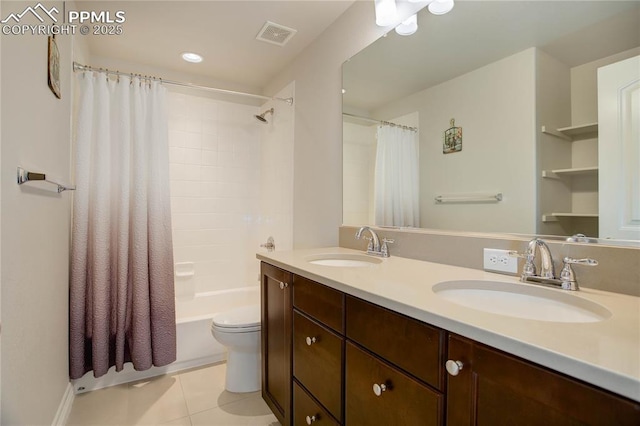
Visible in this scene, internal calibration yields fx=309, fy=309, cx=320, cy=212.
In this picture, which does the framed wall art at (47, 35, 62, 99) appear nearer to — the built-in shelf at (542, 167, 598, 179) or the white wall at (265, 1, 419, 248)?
the white wall at (265, 1, 419, 248)

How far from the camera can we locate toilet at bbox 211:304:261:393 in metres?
1.90

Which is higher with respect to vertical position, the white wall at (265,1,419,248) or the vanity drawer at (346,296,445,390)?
the white wall at (265,1,419,248)

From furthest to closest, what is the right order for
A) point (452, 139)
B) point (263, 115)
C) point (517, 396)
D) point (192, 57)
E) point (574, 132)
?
point (263, 115) < point (192, 57) < point (452, 139) < point (574, 132) < point (517, 396)

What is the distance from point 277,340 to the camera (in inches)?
60.8

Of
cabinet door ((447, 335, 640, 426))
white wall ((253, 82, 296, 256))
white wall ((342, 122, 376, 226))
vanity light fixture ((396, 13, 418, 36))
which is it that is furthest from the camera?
white wall ((253, 82, 296, 256))

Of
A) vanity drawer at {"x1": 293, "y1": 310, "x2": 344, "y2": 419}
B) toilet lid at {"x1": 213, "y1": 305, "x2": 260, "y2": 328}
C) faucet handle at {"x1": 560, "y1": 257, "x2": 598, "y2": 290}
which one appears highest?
faucet handle at {"x1": 560, "y1": 257, "x2": 598, "y2": 290}

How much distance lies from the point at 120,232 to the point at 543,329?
226 centimetres

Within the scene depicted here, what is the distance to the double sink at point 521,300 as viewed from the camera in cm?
82

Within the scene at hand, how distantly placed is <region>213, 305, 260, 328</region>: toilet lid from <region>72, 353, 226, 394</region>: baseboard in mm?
576

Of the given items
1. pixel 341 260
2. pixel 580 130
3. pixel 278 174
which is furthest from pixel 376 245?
pixel 278 174

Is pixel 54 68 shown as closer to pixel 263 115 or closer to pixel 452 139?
pixel 263 115

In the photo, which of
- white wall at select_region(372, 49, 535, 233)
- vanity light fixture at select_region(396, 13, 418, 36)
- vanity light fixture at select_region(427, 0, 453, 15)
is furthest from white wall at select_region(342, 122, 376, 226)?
vanity light fixture at select_region(427, 0, 453, 15)

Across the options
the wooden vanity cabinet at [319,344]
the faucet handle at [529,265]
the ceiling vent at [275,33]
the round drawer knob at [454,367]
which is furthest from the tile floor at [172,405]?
the ceiling vent at [275,33]

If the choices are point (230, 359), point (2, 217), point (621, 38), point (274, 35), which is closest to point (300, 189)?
point (274, 35)
